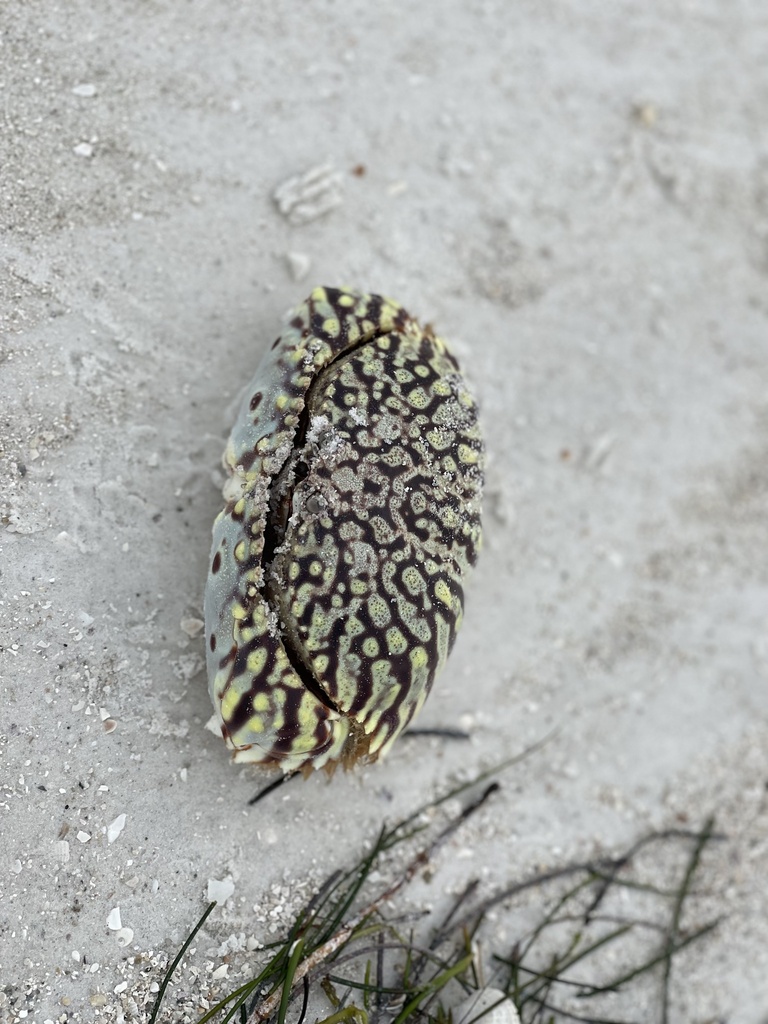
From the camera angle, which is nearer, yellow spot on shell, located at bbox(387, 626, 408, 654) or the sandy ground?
yellow spot on shell, located at bbox(387, 626, 408, 654)

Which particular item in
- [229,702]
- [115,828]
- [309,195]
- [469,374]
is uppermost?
[309,195]

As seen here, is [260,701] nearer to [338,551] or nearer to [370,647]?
[370,647]

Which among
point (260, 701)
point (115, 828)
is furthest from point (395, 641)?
point (115, 828)

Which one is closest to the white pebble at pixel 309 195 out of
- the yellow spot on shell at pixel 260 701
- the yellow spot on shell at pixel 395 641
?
the yellow spot on shell at pixel 395 641

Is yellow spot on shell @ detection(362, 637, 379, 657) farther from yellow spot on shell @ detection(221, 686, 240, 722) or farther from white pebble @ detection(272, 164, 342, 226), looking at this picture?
white pebble @ detection(272, 164, 342, 226)

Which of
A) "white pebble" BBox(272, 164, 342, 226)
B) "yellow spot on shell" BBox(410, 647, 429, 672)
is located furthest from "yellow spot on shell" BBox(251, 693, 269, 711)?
"white pebble" BBox(272, 164, 342, 226)

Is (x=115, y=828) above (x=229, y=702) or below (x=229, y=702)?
below

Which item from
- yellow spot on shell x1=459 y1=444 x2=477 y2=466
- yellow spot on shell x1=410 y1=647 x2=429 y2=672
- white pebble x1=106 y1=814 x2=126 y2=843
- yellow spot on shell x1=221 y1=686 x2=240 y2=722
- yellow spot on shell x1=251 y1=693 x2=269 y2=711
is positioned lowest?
white pebble x1=106 y1=814 x2=126 y2=843
